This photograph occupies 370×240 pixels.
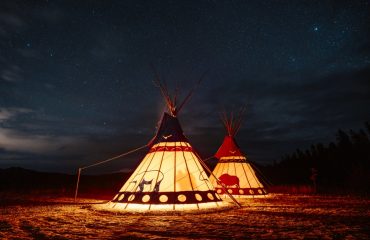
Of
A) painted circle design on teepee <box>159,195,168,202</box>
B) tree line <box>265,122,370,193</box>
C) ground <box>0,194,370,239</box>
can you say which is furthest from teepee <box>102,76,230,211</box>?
tree line <box>265,122,370,193</box>

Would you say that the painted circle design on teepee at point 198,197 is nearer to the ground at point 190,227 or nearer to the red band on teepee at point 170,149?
the ground at point 190,227

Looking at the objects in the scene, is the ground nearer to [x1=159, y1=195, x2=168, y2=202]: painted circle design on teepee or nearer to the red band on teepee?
[x1=159, y1=195, x2=168, y2=202]: painted circle design on teepee

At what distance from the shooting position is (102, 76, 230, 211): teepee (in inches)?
339

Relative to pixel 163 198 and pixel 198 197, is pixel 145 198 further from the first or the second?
pixel 198 197

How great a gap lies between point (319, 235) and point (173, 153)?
525cm

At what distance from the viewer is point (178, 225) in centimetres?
605

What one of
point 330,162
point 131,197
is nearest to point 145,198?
point 131,197

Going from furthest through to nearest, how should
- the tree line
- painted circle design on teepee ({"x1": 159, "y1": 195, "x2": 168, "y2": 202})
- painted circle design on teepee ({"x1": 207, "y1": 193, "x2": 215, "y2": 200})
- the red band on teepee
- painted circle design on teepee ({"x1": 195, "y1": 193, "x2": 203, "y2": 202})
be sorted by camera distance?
1. the tree line
2. the red band on teepee
3. painted circle design on teepee ({"x1": 207, "y1": 193, "x2": 215, "y2": 200})
4. painted circle design on teepee ({"x1": 195, "y1": 193, "x2": 203, "y2": 202})
5. painted circle design on teepee ({"x1": 159, "y1": 195, "x2": 168, "y2": 202})

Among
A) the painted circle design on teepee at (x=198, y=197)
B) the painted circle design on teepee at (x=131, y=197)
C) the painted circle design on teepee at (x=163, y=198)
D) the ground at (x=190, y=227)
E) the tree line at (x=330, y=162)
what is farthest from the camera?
the tree line at (x=330, y=162)

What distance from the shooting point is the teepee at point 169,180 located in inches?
339

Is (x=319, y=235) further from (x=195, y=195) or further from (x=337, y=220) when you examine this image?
(x=195, y=195)

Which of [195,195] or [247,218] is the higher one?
[195,195]

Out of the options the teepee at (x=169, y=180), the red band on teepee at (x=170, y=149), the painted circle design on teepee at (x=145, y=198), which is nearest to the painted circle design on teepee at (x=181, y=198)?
the teepee at (x=169, y=180)

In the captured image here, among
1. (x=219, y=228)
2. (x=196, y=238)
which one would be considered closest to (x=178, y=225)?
(x=219, y=228)
